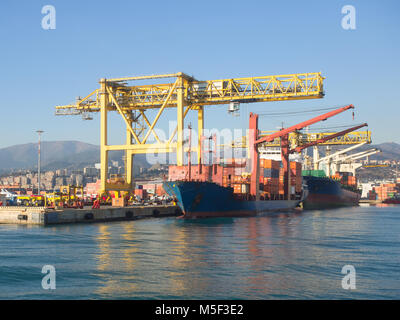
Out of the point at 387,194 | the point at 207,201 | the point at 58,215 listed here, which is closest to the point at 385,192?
the point at 387,194

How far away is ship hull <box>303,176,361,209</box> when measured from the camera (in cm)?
8206

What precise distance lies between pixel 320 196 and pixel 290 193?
18117 mm

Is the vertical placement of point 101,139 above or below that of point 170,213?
above

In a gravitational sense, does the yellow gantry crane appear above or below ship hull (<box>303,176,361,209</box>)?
above

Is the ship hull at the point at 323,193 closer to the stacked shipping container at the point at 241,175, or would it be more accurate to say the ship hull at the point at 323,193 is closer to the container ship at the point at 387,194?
the stacked shipping container at the point at 241,175

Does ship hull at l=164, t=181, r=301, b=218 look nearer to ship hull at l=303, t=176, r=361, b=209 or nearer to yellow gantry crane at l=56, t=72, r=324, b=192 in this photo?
yellow gantry crane at l=56, t=72, r=324, b=192

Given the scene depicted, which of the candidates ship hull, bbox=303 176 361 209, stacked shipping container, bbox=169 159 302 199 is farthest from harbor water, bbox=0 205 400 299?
ship hull, bbox=303 176 361 209

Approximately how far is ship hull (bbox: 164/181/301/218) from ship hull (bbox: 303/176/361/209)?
2963 cm

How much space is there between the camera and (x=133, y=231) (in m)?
35.6

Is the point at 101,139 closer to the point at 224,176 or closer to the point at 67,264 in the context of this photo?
the point at 224,176

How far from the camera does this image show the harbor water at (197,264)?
16.5m

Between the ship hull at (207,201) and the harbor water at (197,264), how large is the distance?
12.4m

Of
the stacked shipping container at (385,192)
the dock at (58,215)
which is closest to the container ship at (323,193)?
the dock at (58,215)
